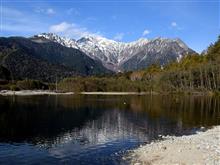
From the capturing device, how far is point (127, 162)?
98.7ft

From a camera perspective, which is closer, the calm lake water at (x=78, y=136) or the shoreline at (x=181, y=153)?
the shoreline at (x=181, y=153)

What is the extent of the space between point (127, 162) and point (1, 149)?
13478mm

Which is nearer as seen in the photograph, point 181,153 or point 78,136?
point 181,153

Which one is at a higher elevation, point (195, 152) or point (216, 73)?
point (216, 73)

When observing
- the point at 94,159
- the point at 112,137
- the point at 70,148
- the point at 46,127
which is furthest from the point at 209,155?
the point at 46,127

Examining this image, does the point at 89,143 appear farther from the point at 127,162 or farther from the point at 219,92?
the point at 219,92

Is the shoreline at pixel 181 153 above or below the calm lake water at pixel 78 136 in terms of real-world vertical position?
above

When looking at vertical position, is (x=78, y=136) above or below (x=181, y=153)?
below

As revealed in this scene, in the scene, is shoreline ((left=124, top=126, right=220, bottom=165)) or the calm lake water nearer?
shoreline ((left=124, top=126, right=220, bottom=165))

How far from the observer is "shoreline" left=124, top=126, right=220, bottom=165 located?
27.9 m

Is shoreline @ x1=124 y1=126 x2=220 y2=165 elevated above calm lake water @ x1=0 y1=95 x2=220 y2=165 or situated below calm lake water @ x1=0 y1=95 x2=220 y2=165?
above

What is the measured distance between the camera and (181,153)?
30.6 m

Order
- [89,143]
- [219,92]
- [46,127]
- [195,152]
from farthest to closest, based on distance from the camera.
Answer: [219,92], [46,127], [89,143], [195,152]

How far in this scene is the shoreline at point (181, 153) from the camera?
2794 centimetres
